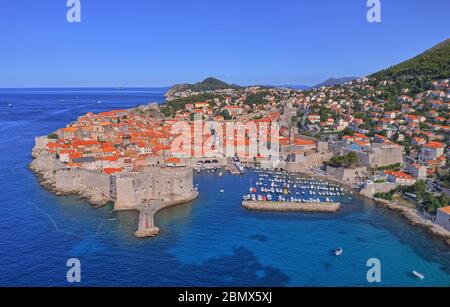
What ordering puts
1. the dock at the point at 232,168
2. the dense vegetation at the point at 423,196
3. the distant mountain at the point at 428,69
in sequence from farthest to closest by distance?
1. the distant mountain at the point at 428,69
2. the dock at the point at 232,168
3. the dense vegetation at the point at 423,196

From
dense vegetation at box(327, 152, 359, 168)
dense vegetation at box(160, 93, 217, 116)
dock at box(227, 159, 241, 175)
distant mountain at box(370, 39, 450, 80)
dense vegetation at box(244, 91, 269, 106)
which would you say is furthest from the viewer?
dense vegetation at box(244, 91, 269, 106)

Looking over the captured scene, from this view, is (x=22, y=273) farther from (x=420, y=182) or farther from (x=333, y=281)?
(x=420, y=182)

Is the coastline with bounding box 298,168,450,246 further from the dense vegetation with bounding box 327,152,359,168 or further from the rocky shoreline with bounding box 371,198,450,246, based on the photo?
the dense vegetation with bounding box 327,152,359,168

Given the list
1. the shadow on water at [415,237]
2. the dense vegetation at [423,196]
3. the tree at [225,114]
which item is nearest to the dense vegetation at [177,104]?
the tree at [225,114]

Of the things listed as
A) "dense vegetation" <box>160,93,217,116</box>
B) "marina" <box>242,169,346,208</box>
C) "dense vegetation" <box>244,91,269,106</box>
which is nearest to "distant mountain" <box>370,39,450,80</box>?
"dense vegetation" <box>244,91,269,106</box>

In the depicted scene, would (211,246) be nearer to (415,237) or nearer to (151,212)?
(151,212)

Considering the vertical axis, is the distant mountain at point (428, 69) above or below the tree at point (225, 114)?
above

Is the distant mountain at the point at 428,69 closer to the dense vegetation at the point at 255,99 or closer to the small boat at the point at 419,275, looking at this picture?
the dense vegetation at the point at 255,99
